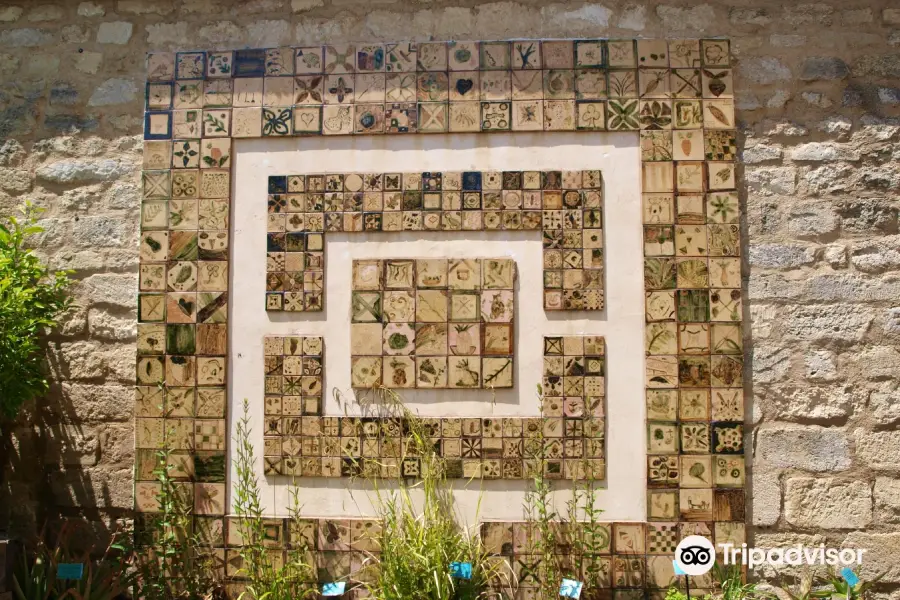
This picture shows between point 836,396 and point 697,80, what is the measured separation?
161 cm

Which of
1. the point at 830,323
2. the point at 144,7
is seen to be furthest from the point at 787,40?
the point at 144,7

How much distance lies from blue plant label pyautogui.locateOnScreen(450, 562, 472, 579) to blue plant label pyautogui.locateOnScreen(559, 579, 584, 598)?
404 millimetres

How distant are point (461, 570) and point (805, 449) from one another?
5.46ft

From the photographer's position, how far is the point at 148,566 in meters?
3.38

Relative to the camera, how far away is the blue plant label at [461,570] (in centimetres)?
303

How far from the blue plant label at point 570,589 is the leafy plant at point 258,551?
111 centimetres

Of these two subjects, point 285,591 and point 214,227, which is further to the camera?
point 214,227

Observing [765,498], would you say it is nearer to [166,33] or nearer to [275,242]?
[275,242]

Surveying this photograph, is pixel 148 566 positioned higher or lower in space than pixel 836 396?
lower

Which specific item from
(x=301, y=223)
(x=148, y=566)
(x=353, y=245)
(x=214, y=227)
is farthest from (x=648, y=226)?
(x=148, y=566)

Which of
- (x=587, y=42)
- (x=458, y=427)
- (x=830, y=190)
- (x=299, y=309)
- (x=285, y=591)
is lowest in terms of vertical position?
(x=285, y=591)

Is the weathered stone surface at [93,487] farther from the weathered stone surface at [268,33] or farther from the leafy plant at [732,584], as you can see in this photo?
the leafy plant at [732,584]

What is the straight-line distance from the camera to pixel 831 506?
332 cm

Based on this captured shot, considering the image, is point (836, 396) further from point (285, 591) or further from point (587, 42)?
point (285, 591)
